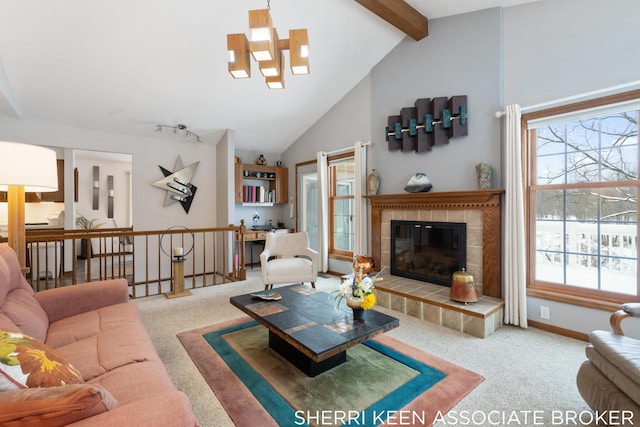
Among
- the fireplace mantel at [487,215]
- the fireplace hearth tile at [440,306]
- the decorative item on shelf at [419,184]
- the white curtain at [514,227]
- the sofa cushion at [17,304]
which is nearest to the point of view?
the sofa cushion at [17,304]

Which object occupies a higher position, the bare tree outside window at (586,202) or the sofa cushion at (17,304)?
the bare tree outside window at (586,202)

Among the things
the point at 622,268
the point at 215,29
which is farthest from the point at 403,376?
the point at 215,29

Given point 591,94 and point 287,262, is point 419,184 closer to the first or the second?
point 591,94

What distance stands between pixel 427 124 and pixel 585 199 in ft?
5.88

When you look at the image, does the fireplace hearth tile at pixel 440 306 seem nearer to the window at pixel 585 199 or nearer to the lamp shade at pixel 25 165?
the window at pixel 585 199

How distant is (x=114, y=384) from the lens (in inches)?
50.5

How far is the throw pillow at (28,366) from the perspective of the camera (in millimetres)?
900

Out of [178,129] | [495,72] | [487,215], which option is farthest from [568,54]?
[178,129]

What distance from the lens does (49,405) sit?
0.80m

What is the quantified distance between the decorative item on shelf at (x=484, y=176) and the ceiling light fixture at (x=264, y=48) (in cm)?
220

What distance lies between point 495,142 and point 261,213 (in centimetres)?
442

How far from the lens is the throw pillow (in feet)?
2.95

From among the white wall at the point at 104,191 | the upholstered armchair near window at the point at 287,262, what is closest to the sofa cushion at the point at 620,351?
the upholstered armchair near window at the point at 287,262

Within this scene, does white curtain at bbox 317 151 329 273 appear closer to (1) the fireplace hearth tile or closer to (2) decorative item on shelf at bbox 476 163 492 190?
(1) the fireplace hearth tile
